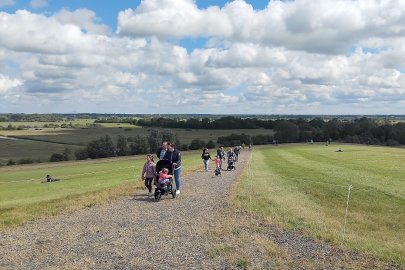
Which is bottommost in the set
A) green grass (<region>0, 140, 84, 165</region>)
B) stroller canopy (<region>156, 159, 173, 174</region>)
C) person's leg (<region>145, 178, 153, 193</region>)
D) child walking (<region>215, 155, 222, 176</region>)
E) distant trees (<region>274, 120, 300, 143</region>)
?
green grass (<region>0, 140, 84, 165</region>)

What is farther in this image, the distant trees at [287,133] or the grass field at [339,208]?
the distant trees at [287,133]

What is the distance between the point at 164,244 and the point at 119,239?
1350 millimetres

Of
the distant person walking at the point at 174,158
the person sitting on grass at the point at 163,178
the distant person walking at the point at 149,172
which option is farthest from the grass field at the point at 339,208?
the distant person walking at the point at 149,172

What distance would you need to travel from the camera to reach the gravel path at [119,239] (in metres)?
10.2

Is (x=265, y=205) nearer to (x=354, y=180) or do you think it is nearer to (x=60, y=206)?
(x=60, y=206)

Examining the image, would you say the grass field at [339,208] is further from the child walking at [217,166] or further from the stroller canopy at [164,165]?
the child walking at [217,166]

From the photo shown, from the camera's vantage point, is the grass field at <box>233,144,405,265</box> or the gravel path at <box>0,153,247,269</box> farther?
the grass field at <box>233,144,405,265</box>

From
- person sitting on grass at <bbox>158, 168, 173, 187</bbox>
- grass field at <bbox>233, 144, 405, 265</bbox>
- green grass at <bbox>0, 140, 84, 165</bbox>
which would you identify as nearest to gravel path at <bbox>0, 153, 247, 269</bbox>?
person sitting on grass at <bbox>158, 168, 173, 187</bbox>

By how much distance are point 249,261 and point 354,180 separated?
23.4 metres

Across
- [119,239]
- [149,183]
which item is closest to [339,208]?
[149,183]

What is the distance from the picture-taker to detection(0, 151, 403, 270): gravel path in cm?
1015

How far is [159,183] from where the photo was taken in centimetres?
1891

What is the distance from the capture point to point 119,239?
478 inches

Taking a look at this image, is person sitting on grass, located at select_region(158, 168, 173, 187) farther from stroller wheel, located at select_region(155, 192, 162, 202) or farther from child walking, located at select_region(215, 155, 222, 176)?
child walking, located at select_region(215, 155, 222, 176)
